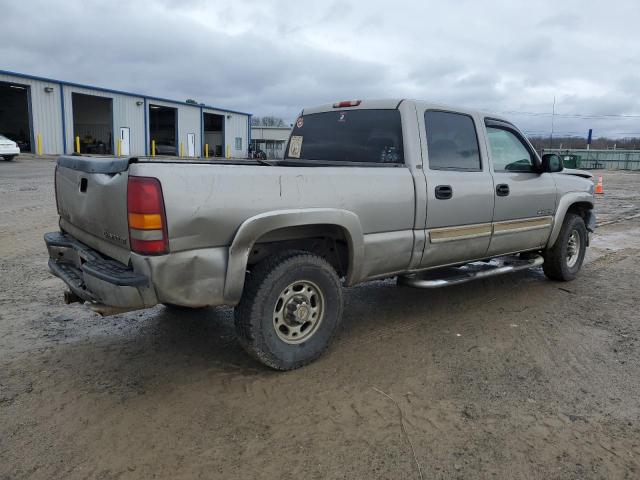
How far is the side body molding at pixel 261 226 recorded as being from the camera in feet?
10.6

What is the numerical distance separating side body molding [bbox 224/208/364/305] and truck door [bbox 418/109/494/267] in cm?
91

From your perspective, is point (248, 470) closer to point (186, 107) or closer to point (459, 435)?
point (459, 435)

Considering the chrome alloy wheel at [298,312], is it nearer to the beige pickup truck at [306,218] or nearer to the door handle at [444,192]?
the beige pickup truck at [306,218]

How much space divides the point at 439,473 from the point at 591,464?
814mm

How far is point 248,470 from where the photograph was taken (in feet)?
8.41

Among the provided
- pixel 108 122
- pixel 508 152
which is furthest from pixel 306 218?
pixel 108 122

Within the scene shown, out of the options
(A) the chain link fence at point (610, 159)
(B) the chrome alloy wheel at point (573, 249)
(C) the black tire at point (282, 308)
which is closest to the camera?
(C) the black tire at point (282, 308)

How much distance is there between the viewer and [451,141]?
4.61 meters

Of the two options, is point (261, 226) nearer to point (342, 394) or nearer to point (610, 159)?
point (342, 394)

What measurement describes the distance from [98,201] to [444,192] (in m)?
2.68

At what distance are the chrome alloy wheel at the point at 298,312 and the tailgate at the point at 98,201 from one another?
1.08 metres

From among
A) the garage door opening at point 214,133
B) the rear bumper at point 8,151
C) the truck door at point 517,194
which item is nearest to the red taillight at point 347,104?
the truck door at point 517,194

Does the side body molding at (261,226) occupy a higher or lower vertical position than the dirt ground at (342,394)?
higher

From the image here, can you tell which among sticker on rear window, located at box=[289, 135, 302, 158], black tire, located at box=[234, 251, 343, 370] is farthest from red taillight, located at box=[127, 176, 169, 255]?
sticker on rear window, located at box=[289, 135, 302, 158]
